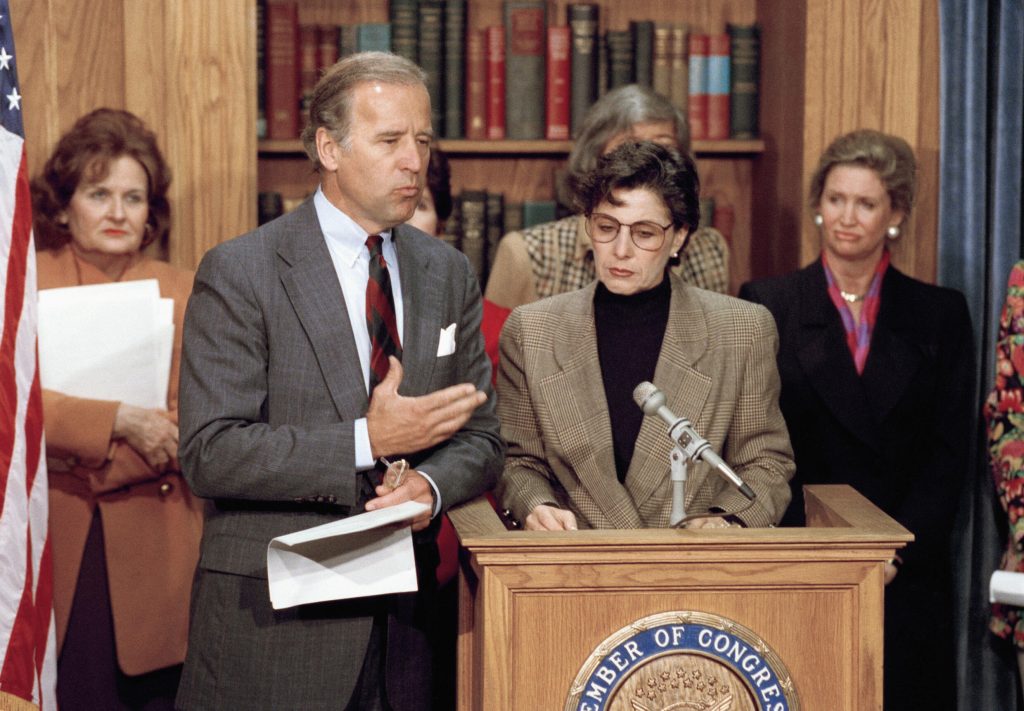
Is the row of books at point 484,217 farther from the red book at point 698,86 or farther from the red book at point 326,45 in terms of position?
the red book at point 326,45

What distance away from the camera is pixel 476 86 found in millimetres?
4434

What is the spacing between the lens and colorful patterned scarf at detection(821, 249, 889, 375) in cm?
366

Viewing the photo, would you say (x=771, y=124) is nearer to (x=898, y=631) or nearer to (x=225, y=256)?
(x=898, y=631)

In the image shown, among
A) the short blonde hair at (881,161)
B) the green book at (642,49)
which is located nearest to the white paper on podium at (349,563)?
the short blonde hair at (881,161)

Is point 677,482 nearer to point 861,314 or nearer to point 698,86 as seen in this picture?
point 861,314

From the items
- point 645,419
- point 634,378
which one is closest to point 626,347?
point 634,378

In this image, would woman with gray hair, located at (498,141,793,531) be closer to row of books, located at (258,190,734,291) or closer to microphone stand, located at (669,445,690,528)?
microphone stand, located at (669,445,690,528)

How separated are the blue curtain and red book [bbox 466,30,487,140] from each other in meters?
1.36

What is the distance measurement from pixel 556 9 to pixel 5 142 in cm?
214

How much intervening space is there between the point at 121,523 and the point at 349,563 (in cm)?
117

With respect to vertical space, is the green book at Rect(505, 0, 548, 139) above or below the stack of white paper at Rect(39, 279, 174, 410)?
above

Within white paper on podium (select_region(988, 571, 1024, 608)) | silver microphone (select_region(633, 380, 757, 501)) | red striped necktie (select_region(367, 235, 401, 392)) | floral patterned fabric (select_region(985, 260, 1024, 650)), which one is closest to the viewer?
Result: silver microphone (select_region(633, 380, 757, 501))

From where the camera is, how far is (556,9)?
182 inches

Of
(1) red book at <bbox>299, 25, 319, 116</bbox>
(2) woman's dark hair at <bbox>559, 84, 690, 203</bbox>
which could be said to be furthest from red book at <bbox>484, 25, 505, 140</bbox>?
(2) woman's dark hair at <bbox>559, 84, 690, 203</bbox>
